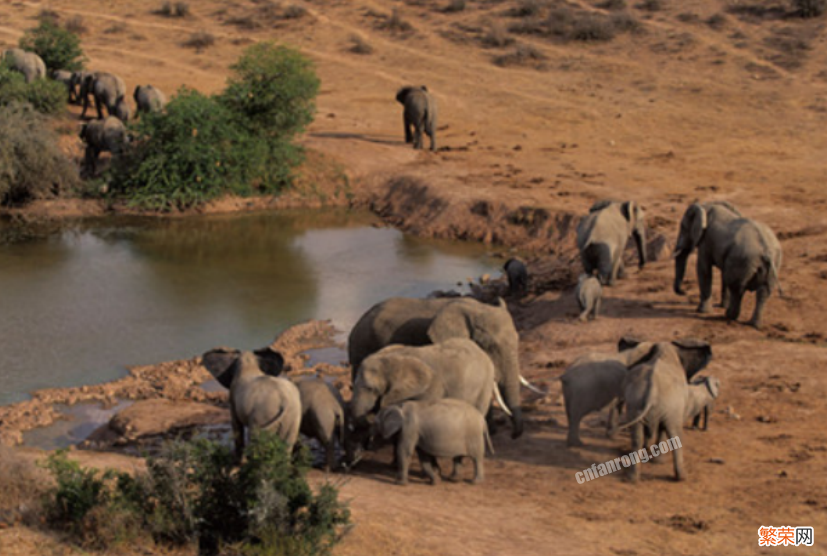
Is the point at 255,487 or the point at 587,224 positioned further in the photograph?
the point at 587,224

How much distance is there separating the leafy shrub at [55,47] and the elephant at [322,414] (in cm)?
2170

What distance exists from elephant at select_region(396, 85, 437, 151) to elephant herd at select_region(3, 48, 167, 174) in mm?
5362

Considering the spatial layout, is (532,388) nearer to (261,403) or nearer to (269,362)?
(269,362)

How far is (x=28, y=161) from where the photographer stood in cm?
2034

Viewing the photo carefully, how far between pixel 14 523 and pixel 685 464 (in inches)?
204

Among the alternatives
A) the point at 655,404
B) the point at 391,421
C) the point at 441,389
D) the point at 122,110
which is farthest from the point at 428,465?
the point at 122,110

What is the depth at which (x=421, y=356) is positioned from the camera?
9266mm

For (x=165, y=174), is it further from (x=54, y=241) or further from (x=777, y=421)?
(x=777, y=421)

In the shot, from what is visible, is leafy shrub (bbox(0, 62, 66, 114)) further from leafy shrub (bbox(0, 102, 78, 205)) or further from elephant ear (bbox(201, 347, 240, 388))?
elephant ear (bbox(201, 347, 240, 388))

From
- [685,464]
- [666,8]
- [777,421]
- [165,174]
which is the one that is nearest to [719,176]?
[165,174]

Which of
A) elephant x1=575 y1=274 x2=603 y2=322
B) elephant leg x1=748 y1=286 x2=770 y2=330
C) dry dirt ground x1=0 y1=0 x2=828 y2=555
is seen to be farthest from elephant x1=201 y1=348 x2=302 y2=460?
elephant leg x1=748 y1=286 x2=770 y2=330

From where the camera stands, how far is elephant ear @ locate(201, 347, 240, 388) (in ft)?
31.3

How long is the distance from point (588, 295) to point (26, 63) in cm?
1800

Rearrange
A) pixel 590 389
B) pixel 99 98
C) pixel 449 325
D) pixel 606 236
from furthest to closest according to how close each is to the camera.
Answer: pixel 99 98 → pixel 606 236 → pixel 449 325 → pixel 590 389
